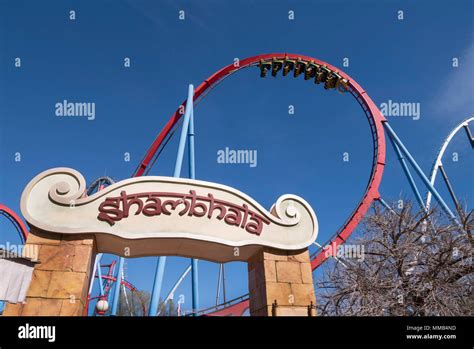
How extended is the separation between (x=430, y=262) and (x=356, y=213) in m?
5.39

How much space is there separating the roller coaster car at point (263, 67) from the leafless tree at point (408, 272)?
28.4 feet

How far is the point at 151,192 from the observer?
6.70 m

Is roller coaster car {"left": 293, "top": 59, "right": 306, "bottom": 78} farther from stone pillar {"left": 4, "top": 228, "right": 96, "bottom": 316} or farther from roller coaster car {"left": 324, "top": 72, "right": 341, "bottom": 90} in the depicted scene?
stone pillar {"left": 4, "top": 228, "right": 96, "bottom": 316}

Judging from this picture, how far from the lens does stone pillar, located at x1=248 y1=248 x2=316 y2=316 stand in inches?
258

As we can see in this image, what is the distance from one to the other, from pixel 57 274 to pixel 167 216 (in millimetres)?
1887

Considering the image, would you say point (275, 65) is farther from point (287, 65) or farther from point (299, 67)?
point (299, 67)

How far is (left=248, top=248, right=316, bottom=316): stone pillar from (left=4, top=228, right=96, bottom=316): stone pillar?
2950 mm

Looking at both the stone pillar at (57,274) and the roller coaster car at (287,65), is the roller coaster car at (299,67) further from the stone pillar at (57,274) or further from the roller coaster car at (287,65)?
the stone pillar at (57,274)

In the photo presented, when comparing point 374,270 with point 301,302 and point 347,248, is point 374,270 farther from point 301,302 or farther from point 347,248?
point 301,302

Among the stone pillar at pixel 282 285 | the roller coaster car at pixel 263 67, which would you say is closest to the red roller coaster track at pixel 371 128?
the roller coaster car at pixel 263 67

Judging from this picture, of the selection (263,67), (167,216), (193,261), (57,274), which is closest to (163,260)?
(193,261)

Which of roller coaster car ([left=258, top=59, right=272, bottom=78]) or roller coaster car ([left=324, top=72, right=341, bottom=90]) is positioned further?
roller coaster car ([left=324, top=72, right=341, bottom=90])

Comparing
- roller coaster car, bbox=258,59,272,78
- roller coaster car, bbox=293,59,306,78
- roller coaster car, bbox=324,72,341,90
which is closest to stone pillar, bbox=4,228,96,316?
roller coaster car, bbox=258,59,272,78

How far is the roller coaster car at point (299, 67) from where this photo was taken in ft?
56.4
